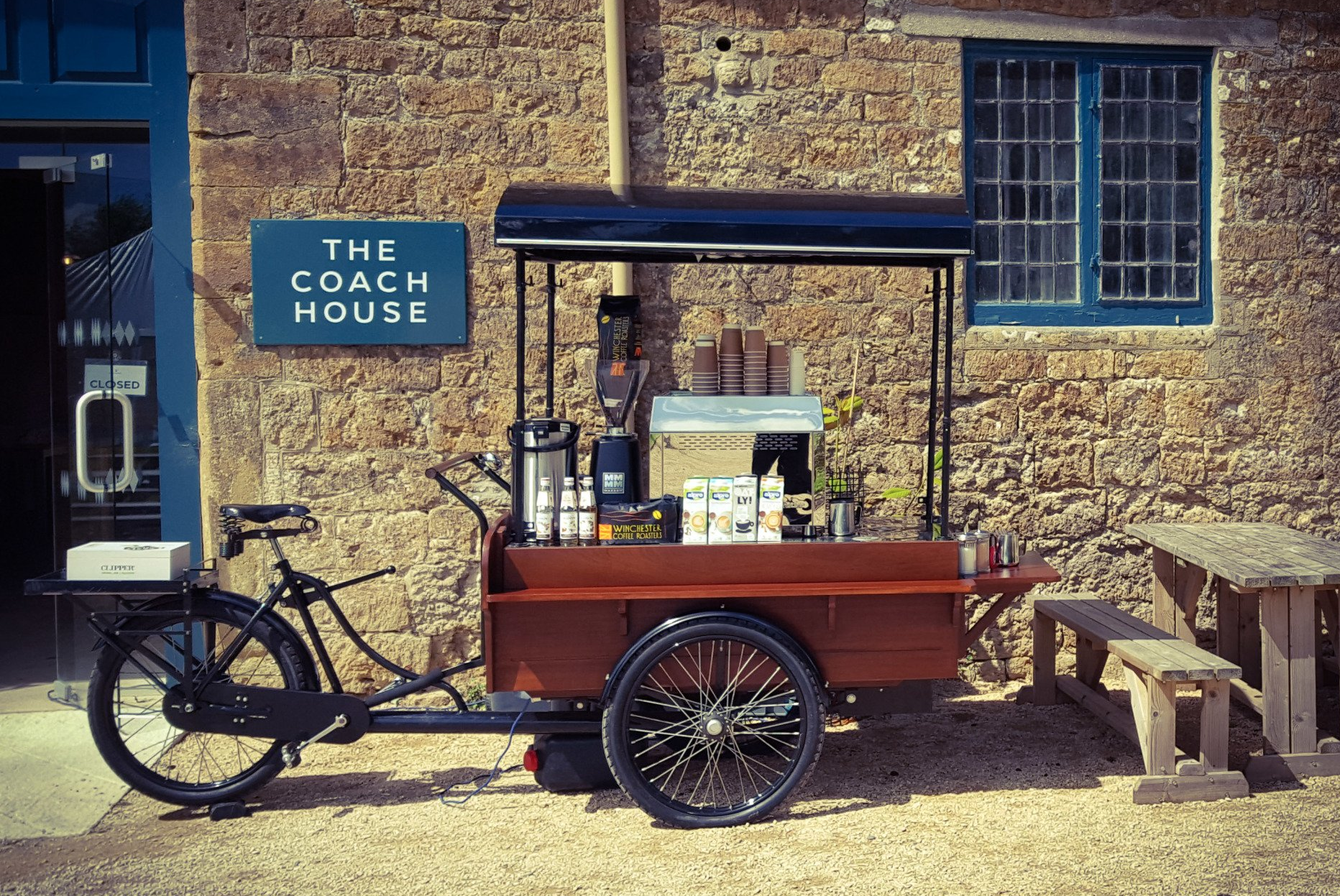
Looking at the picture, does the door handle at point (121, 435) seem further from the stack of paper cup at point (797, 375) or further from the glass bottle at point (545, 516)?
the stack of paper cup at point (797, 375)

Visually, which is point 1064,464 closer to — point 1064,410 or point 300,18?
point 1064,410

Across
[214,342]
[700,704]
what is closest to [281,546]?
[214,342]

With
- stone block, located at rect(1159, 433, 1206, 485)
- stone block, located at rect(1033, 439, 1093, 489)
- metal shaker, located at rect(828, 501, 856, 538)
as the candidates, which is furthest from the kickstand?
stone block, located at rect(1159, 433, 1206, 485)

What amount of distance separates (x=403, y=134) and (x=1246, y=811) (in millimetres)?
4724

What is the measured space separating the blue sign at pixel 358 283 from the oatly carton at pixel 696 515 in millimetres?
1909

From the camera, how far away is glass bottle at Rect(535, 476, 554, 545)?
4.30m

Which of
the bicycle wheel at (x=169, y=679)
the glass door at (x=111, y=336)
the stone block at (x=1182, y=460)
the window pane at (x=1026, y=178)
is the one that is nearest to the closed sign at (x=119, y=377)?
the glass door at (x=111, y=336)

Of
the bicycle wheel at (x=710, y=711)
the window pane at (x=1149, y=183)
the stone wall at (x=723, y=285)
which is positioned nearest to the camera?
the bicycle wheel at (x=710, y=711)

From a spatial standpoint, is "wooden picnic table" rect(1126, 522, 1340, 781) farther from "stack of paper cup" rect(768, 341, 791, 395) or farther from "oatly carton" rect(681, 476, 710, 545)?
"oatly carton" rect(681, 476, 710, 545)

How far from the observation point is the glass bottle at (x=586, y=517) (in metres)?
4.30

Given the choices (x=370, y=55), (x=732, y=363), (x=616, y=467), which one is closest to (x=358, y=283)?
(x=370, y=55)

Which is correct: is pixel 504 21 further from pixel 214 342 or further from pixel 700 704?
pixel 700 704

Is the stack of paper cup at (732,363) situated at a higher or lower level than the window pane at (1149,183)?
lower

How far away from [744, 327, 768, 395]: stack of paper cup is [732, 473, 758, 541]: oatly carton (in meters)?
0.52
